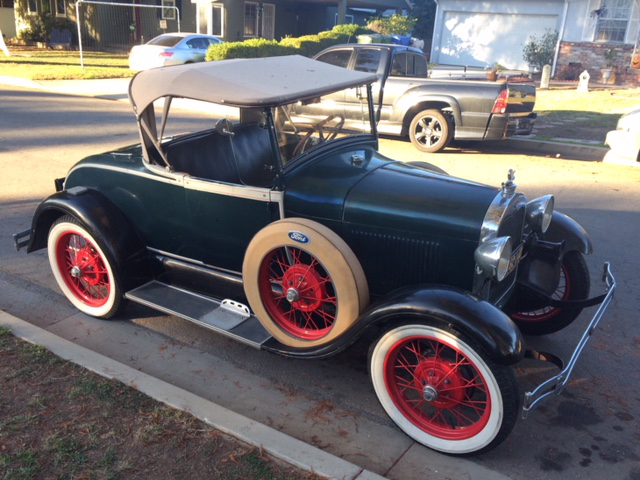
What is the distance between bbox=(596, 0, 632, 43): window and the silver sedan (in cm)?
1431

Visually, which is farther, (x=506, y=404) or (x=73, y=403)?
(x=73, y=403)

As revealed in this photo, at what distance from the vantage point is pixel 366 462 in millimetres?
2998

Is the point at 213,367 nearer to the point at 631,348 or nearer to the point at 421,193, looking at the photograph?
the point at 421,193

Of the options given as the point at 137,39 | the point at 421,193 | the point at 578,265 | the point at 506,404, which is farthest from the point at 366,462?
the point at 137,39

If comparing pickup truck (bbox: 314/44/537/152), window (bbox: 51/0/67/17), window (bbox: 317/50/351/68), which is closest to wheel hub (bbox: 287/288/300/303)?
pickup truck (bbox: 314/44/537/152)

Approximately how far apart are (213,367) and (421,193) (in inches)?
69.2

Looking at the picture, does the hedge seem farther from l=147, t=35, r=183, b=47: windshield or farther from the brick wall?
the brick wall

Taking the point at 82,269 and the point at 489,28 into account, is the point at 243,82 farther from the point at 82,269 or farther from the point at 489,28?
the point at 489,28

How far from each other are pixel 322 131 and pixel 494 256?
1.55 m

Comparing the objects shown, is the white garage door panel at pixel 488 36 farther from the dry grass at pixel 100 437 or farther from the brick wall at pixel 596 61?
the dry grass at pixel 100 437

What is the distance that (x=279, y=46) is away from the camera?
20719mm

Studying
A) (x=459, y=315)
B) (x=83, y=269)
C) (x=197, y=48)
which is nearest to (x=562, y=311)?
(x=459, y=315)

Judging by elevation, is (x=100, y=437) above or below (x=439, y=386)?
below

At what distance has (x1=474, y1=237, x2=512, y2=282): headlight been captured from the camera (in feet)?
10.1
